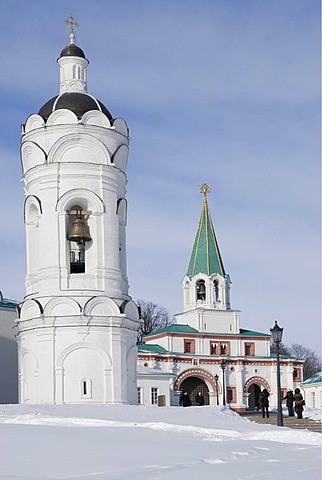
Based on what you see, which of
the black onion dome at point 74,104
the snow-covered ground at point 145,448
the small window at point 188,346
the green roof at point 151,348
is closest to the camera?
the snow-covered ground at point 145,448

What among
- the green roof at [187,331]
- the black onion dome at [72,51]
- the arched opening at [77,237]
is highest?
the black onion dome at [72,51]

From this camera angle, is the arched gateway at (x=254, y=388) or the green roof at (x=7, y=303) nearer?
the green roof at (x=7, y=303)

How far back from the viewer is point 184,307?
5731 centimetres

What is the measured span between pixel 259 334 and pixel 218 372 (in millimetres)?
4743

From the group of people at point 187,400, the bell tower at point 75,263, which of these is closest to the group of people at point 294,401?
the bell tower at point 75,263

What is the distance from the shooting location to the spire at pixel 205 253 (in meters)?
55.9

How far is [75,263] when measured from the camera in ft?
77.8

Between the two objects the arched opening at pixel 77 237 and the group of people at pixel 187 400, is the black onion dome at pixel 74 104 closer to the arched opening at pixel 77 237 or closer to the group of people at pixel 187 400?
the arched opening at pixel 77 237

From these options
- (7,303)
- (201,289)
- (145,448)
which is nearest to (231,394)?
(201,289)

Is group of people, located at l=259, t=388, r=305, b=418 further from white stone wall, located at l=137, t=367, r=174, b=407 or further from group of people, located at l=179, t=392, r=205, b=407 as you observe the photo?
white stone wall, located at l=137, t=367, r=174, b=407

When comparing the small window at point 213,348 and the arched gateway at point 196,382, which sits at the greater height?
the small window at point 213,348

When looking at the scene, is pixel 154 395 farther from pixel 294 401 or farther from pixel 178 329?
pixel 294 401

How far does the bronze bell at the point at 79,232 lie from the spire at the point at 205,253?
33.0 meters

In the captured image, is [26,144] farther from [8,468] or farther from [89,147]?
[8,468]
